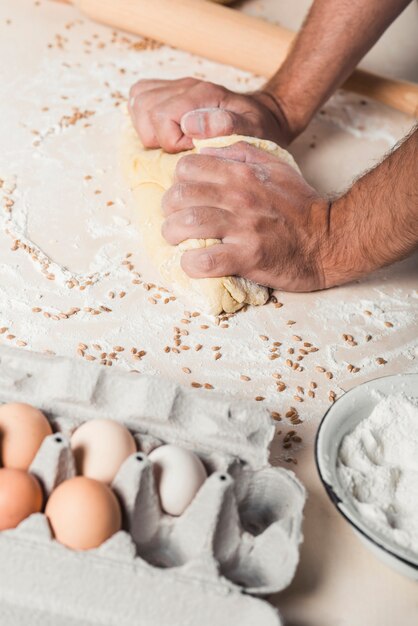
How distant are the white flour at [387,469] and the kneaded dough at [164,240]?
384 millimetres

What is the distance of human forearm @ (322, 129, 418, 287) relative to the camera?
51.5 inches

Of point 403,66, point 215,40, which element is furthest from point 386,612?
point 403,66

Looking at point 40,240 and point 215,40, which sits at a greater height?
point 215,40

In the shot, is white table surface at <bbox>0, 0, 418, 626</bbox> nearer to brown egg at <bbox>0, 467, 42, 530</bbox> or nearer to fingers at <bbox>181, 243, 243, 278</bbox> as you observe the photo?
fingers at <bbox>181, 243, 243, 278</bbox>

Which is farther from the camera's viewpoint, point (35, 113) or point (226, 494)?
point (35, 113)

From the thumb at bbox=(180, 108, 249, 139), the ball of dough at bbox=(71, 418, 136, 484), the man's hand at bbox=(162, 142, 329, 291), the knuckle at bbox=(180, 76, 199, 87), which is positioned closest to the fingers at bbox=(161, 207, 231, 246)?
the man's hand at bbox=(162, 142, 329, 291)

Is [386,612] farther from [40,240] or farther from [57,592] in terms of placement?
[40,240]

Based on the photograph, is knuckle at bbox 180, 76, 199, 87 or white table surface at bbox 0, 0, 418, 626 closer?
white table surface at bbox 0, 0, 418, 626

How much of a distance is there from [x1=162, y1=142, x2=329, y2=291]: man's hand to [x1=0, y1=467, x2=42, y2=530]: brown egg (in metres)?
0.59

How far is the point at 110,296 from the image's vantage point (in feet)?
4.46

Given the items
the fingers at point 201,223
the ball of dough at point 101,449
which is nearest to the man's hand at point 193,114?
the fingers at point 201,223

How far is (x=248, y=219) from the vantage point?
1379 mm

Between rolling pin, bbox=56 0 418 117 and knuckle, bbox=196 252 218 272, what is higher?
rolling pin, bbox=56 0 418 117

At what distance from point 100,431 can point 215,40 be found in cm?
138
